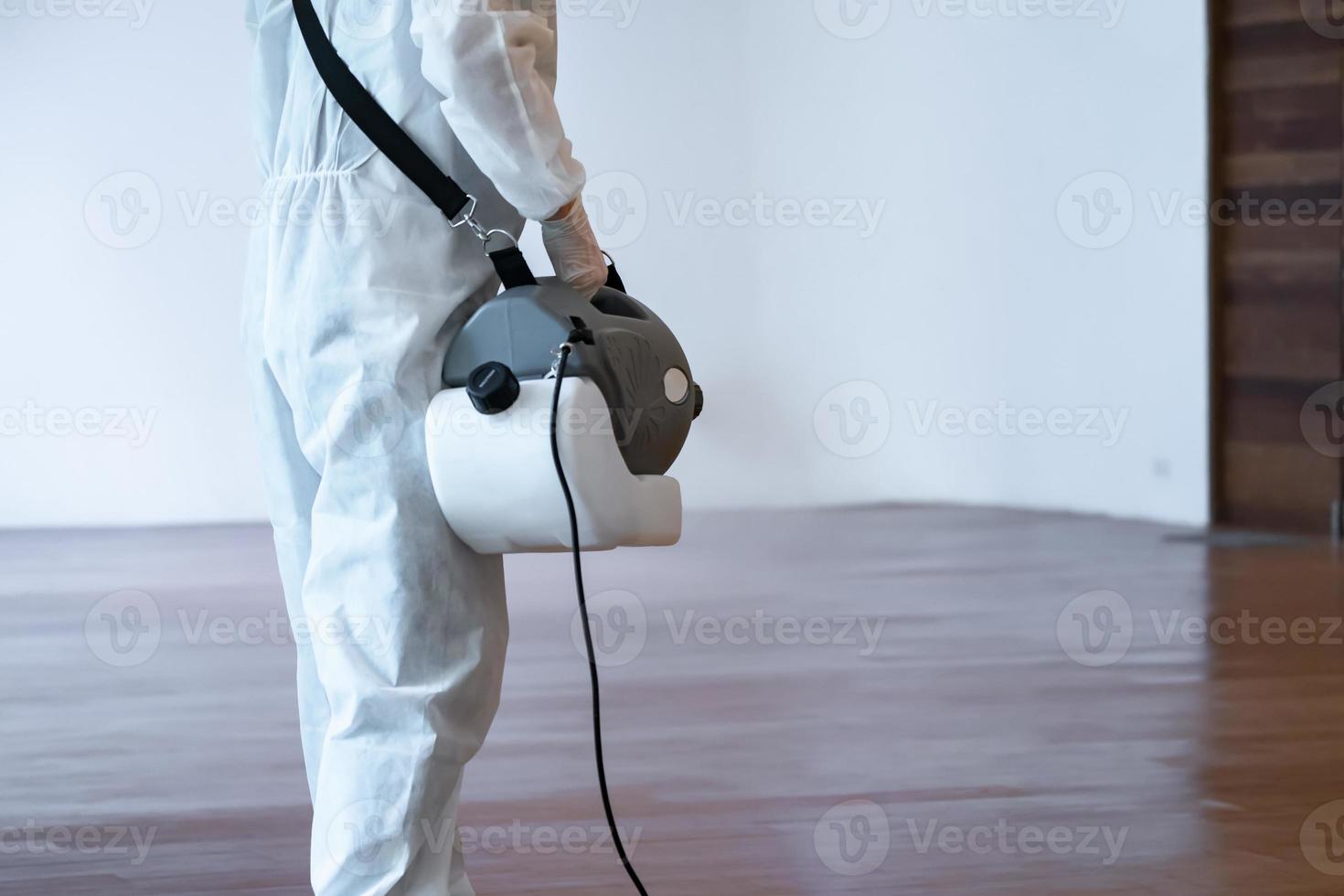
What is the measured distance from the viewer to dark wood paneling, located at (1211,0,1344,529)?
16.7 ft

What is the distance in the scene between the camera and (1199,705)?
2838 millimetres

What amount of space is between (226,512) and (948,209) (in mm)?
3200

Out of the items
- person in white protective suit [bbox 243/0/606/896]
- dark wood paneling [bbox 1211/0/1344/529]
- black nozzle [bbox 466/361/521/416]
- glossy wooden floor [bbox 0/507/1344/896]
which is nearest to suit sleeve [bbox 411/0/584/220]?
person in white protective suit [bbox 243/0/606/896]

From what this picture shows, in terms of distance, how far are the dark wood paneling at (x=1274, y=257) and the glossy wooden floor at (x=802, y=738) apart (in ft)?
1.96

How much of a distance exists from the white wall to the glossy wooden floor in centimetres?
137

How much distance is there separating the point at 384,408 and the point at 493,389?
115mm

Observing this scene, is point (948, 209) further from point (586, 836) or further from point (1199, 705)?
point (586, 836)

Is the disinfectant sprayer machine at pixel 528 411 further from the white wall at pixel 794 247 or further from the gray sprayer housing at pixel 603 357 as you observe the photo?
the white wall at pixel 794 247

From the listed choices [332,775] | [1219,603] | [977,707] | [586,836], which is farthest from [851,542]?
[332,775]

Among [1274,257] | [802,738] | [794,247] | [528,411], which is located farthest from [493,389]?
[794,247]

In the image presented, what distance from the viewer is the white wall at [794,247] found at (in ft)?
18.3

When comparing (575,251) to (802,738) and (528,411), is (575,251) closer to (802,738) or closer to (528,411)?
(528,411)

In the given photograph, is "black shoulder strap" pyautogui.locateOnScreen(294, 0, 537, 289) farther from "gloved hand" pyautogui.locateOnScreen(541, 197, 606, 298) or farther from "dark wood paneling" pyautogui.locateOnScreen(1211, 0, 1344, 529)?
"dark wood paneling" pyautogui.locateOnScreen(1211, 0, 1344, 529)

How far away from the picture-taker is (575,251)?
54.6 inches
